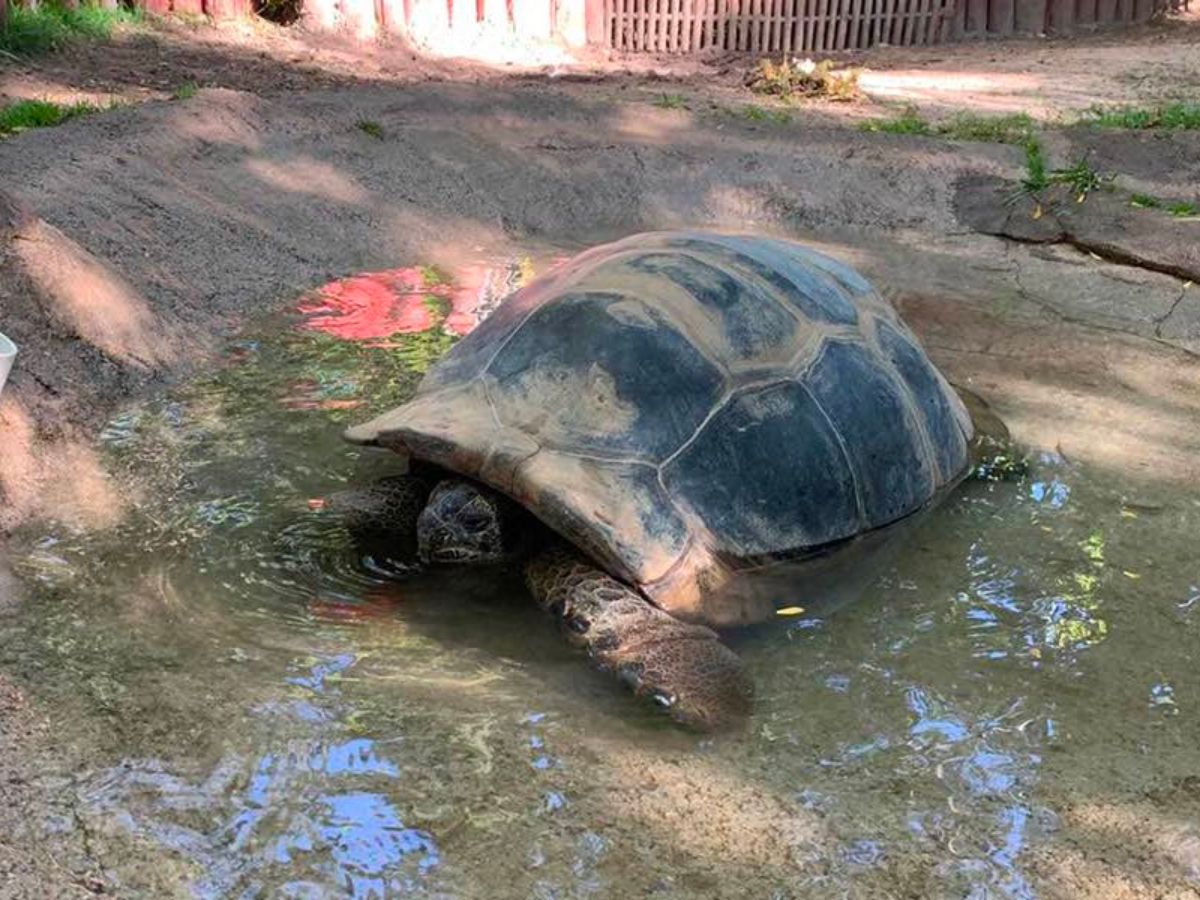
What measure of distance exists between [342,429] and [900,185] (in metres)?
4.61

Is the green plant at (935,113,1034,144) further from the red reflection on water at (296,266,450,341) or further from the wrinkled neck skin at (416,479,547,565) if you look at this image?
the wrinkled neck skin at (416,479,547,565)

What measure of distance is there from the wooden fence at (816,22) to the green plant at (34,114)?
6368 millimetres

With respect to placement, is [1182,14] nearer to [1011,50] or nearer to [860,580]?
[1011,50]

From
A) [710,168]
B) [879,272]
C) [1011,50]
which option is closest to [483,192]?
[710,168]

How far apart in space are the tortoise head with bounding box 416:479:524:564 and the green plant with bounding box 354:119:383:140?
193 inches

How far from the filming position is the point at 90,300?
495 cm

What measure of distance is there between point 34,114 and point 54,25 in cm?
272

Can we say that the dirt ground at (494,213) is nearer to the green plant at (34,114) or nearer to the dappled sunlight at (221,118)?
the dappled sunlight at (221,118)

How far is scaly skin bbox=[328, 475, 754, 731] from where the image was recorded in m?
3.13

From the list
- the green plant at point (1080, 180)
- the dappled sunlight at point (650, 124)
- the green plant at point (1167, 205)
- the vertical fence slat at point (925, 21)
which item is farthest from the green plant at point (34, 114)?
the vertical fence slat at point (925, 21)

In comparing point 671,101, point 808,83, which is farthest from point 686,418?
point 808,83

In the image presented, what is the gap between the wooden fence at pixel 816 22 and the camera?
42.1 ft

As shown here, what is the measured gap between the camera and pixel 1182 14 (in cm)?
1523

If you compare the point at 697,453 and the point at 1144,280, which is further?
the point at 1144,280
